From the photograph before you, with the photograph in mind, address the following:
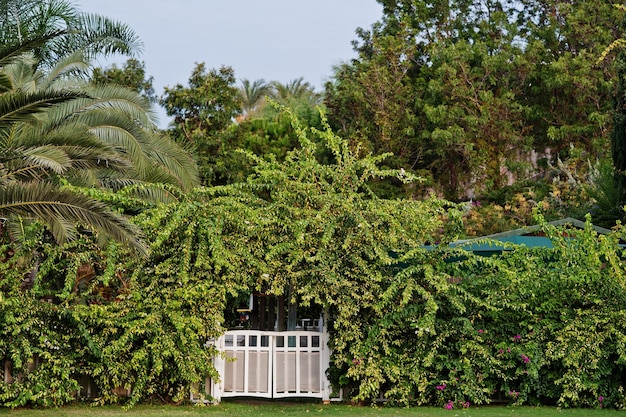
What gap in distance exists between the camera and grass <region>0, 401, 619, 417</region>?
1295 cm

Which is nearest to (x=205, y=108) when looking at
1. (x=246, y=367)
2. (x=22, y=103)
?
(x=246, y=367)

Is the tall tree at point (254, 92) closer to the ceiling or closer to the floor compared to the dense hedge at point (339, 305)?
closer to the ceiling

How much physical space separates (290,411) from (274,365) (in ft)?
3.65

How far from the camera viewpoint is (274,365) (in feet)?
47.5

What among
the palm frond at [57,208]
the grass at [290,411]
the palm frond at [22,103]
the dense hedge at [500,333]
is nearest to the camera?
the palm frond at [22,103]

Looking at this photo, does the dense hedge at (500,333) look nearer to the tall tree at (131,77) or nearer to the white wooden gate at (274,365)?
the white wooden gate at (274,365)

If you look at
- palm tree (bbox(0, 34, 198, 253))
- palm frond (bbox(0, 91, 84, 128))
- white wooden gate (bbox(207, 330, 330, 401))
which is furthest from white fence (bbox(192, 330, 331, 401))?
palm frond (bbox(0, 91, 84, 128))

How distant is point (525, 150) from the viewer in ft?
102

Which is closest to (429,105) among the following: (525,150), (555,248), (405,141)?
(405,141)

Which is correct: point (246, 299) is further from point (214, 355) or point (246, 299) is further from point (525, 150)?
point (525, 150)

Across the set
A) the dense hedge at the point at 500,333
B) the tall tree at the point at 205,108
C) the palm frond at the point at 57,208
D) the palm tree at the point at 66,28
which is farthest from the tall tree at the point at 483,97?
the palm frond at the point at 57,208

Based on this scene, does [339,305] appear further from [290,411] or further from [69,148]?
[69,148]

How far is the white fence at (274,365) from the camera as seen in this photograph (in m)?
14.4

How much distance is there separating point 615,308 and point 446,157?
59.1 feet
